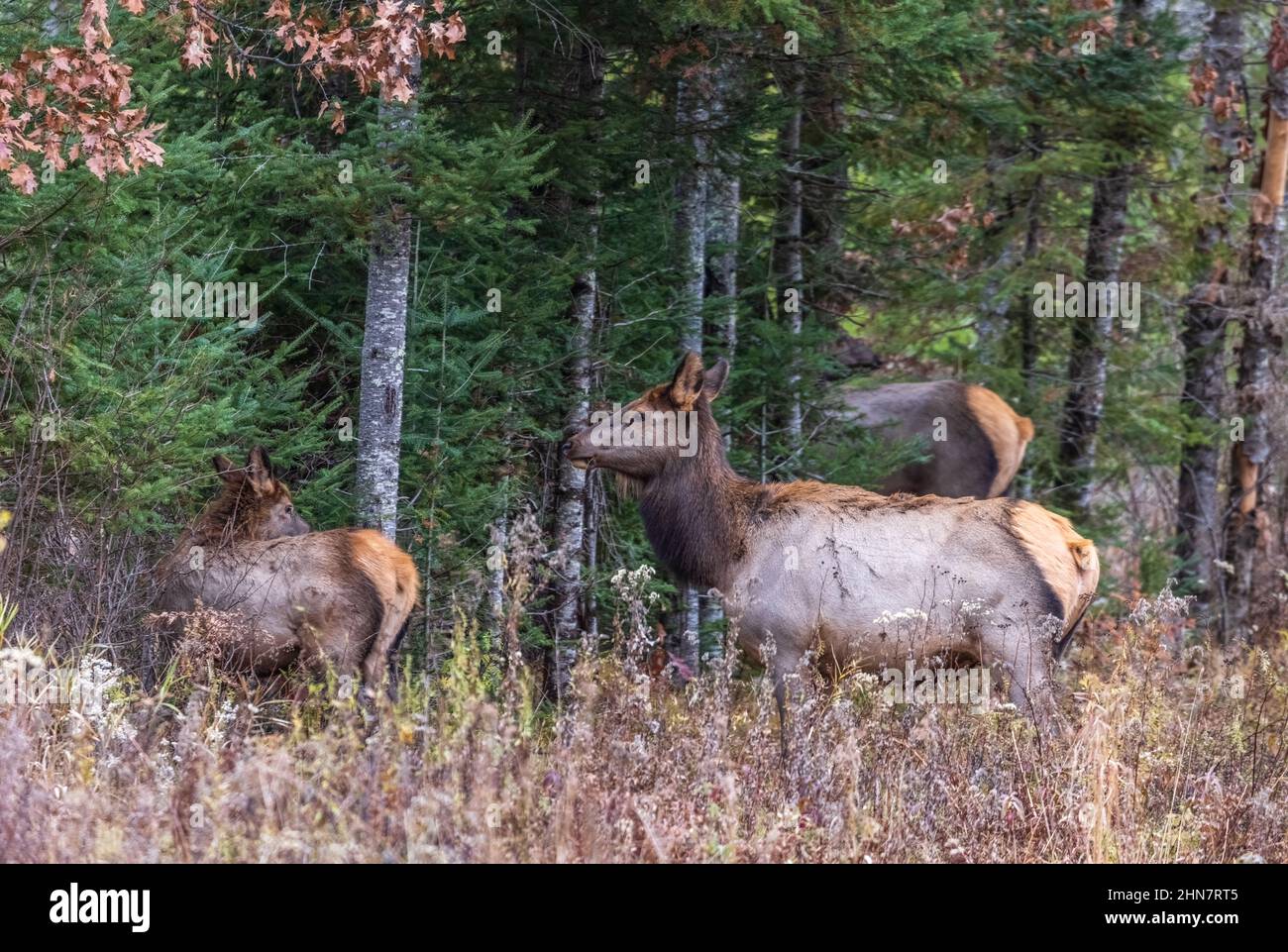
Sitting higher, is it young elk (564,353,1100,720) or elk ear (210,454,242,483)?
elk ear (210,454,242,483)

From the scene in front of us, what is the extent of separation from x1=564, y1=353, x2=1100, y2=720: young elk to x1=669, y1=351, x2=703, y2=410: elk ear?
0.05 ft

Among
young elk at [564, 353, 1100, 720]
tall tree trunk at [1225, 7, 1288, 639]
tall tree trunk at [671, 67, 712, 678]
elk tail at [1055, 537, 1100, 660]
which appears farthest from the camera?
tall tree trunk at [1225, 7, 1288, 639]

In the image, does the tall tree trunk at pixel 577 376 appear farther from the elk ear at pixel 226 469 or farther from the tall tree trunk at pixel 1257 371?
the tall tree trunk at pixel 1257 371

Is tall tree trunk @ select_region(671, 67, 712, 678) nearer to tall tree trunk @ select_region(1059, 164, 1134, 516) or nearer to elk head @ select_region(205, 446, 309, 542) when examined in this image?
elk head @ select_region(205, 446, 309, 542)

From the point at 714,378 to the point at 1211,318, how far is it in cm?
875

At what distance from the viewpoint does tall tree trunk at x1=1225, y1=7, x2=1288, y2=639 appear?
1605 centimetres

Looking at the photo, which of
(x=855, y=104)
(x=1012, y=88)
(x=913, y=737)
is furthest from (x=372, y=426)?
(x=1012, y=88)

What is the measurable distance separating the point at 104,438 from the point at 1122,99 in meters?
9.81

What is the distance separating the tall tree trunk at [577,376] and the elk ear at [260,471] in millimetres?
2449

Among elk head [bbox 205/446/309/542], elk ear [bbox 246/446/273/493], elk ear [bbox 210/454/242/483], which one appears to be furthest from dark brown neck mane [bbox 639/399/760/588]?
elk ear [bbox 210/454/242/483]

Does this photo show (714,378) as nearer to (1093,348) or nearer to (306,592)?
(306,592)

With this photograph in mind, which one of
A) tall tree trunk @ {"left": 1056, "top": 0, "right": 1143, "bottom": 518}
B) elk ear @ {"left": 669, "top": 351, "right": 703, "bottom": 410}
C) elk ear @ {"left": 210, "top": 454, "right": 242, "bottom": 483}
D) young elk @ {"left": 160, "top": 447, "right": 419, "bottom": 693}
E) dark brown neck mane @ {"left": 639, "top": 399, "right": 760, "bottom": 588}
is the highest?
tall tree trunk @ {"left": 1056, "top": 0, "right": 1143, "bottom": 518}

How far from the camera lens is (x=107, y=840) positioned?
17.1 ft

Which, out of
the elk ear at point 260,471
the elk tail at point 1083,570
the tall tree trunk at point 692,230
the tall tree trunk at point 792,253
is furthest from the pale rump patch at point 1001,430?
the elk ear at point 260,471
